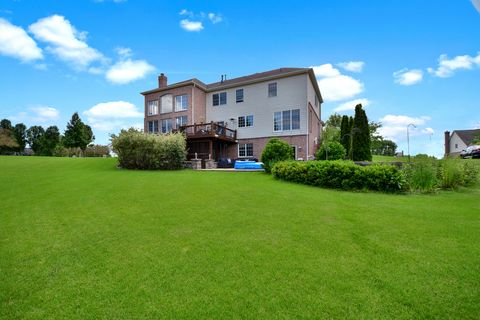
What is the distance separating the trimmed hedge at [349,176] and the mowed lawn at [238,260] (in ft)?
6.86

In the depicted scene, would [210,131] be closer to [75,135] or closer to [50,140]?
[75,135]

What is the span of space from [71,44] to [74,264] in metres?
12.5

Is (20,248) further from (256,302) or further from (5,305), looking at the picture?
(256,302)

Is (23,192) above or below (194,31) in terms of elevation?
below

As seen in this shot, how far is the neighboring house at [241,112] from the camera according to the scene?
66.9 feet

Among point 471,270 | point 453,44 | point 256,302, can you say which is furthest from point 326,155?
point 256,302

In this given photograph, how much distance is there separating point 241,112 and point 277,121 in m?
3.77

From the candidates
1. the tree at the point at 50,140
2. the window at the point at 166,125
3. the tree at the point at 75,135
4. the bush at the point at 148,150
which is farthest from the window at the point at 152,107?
the tree at the point at 50,140

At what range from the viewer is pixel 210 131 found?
19734 millimetres

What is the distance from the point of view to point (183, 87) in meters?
24.3

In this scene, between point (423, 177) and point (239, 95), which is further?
point (239, 95)

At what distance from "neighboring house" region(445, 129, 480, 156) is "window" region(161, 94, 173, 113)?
45588 mm

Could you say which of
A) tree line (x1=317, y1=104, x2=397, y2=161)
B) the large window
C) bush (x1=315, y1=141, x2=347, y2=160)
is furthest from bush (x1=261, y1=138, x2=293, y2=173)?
the large window

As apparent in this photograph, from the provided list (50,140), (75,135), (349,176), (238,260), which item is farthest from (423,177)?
(50,140)
